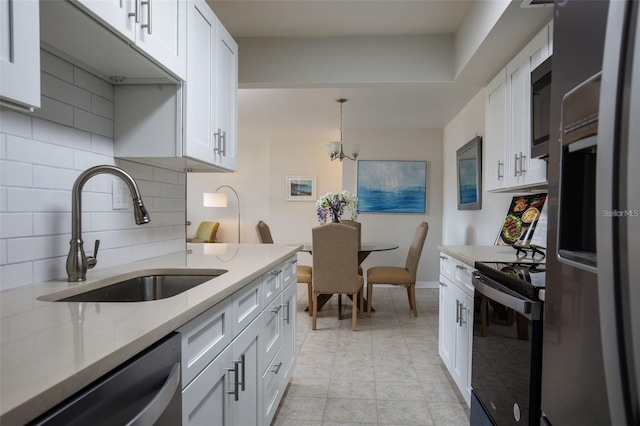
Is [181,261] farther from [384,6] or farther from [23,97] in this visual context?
[384,6]

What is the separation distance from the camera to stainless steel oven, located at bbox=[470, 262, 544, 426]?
1.22m

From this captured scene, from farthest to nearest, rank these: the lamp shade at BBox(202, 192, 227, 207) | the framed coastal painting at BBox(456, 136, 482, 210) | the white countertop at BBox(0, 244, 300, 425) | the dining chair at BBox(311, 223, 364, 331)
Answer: the lamp shade at BBox(202, 192, 227, 207) → the framed coastal painting at BBox(456, 136, 482, 210) → the dining chair at BBox(311, 223, 364, 331) → the white countertop at BBox(0, 244, 300, 425)

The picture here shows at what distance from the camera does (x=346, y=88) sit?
359cm

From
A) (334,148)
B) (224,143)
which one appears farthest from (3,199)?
(334,148)

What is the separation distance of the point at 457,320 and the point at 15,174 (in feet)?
7.28

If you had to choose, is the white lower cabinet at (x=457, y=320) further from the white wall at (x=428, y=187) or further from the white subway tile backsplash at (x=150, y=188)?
the white wall at (x=428, y=187)

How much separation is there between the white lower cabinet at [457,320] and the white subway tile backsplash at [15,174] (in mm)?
1936

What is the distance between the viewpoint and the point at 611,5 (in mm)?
623

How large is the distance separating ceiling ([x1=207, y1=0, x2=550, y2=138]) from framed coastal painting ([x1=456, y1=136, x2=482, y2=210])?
56 cm

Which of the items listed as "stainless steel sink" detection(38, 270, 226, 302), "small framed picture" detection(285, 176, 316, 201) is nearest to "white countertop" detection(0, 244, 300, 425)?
"stainless steel sink" detection(38, 270, 226, 302)

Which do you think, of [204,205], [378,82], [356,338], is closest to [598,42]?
[378,82]

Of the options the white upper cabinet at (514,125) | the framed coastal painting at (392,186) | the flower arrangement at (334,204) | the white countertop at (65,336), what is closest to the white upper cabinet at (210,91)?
the white countertop at (65,336)

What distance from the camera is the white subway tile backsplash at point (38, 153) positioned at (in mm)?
1114

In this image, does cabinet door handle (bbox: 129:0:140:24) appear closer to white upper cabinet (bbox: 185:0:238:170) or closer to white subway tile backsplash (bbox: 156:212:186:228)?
white upper cabinet (bbox: 185:0:238:170)
